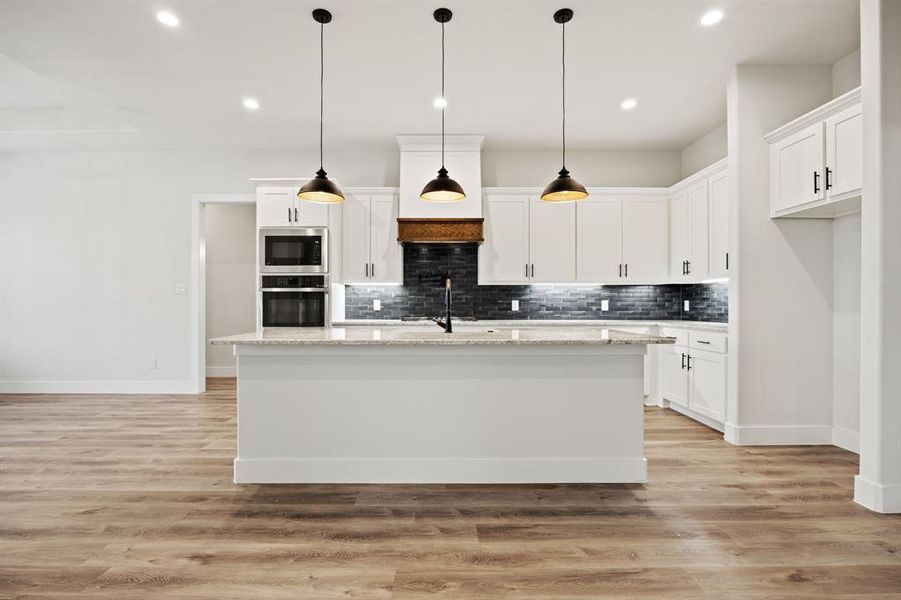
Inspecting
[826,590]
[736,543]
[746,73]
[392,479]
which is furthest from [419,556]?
[746,73]

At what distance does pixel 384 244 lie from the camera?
5.45 meters

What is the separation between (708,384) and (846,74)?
272 centimetres

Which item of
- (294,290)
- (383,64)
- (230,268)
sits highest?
(383,64)

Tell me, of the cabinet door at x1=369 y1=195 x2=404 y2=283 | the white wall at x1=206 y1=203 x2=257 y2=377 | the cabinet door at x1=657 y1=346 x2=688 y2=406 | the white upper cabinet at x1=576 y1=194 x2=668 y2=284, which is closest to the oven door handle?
the cabinet door at x1=369 y1=195 x2=404 y2=283

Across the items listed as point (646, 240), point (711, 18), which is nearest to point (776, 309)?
point (646, 240)

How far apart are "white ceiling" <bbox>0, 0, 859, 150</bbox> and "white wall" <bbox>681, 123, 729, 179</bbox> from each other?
0.11m

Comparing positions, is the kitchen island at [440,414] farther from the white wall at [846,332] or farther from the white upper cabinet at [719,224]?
the white upper cabinet at [719,224]

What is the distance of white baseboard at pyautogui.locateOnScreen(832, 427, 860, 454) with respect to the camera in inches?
138

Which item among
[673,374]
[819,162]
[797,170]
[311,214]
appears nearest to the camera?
[819,162]

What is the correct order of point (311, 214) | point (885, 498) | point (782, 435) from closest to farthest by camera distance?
point (885, 498), point (782, 435), point (311, 214)

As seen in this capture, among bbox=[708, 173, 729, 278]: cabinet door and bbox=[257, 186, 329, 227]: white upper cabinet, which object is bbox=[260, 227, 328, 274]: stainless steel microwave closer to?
bbox=[257, 186, 329, 227]: white upper cabinet

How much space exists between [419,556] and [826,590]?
5.40 ft

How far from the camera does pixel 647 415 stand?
4.76 meters

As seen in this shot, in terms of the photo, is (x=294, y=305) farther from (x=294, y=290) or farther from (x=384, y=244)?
(x=384, y=244)
